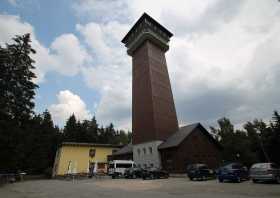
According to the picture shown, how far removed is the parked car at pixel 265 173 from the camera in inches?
649

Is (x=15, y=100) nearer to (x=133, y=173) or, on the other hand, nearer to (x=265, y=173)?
(x=133, y=173)

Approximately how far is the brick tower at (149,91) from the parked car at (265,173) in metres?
19.5

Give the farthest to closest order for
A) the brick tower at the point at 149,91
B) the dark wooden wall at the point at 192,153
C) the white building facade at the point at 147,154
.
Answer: the brick tower at the point at 149,91 < the white building facade at the point at 147,154 < the dark wooden wall at the point at 192,153

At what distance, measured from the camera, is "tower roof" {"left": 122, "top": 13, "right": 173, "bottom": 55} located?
45.2 meters

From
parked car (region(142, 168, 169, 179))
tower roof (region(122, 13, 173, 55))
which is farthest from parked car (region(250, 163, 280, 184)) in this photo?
tower roof (region(122, 13, 173, 55))

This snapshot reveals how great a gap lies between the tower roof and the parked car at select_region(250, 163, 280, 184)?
33.5m

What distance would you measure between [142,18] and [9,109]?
31.5 meters

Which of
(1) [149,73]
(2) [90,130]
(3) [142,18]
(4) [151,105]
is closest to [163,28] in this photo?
(3) [142,18]

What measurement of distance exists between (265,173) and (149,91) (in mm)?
25778

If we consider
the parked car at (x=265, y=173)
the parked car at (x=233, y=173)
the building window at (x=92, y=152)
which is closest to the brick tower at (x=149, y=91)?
the building window at (x=92, y=152)

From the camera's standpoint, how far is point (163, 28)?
49.7 m

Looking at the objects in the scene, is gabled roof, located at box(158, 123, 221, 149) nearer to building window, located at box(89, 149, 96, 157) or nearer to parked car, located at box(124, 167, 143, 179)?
parked car, located at box(124, 167, 143, 179)

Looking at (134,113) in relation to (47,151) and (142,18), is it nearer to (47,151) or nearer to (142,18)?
(142,18)

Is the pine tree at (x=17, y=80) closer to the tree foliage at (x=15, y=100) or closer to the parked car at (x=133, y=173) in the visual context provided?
the tree foliage at (x=15, y=100)
